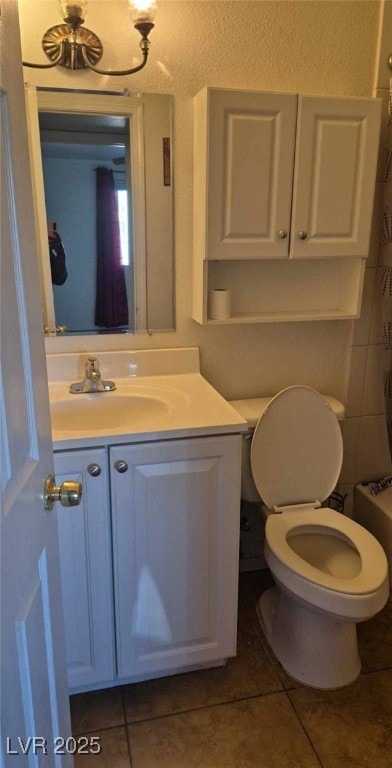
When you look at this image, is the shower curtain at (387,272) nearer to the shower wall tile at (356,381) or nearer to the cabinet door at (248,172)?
the shower wall tile at (356,381)

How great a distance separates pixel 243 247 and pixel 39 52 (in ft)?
2.66

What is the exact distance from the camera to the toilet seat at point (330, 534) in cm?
147

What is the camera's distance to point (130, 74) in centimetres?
158

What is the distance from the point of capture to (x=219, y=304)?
175 cm

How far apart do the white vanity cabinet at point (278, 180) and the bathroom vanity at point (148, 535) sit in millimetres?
473

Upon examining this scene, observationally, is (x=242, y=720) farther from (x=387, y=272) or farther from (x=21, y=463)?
(x=387, y=272)

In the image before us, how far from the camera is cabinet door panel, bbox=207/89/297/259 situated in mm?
1555

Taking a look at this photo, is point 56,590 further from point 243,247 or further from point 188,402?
point 243,247

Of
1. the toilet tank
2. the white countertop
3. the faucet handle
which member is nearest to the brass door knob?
the white countertop

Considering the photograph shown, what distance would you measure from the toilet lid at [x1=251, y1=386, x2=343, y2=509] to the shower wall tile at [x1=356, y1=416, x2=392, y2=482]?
37 cm

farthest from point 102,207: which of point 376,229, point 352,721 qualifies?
point 352,721

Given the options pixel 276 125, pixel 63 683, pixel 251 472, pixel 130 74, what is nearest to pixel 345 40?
pixel 276 125

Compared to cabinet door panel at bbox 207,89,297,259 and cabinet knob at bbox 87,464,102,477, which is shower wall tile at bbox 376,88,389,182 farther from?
cabinet knob at bbox 87,464,102,477

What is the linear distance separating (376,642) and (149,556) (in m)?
0.94
